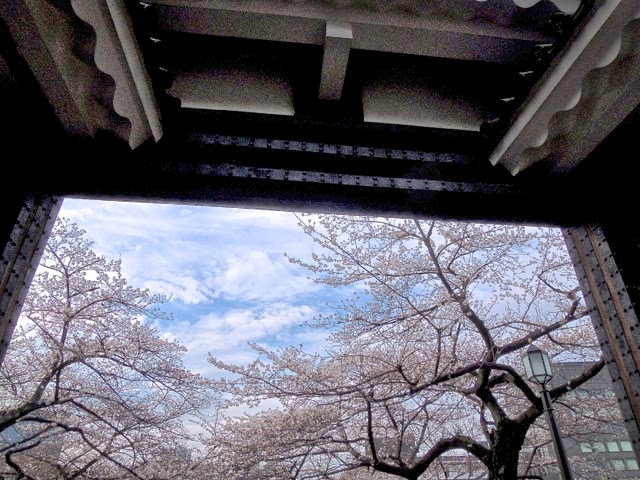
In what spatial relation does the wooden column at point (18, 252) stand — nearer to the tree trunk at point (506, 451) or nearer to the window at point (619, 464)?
the tree trunk at point (506, 451)

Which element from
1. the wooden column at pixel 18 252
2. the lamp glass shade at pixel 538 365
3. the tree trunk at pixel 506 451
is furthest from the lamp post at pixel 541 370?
the wooden column at pixel 18 252

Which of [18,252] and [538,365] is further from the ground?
[538,365]

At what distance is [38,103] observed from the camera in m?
2.57

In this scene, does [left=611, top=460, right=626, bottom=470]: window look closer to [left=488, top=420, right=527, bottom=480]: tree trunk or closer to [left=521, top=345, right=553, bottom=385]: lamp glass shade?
[left=488, top=420, right=527, bottom=480]: tree trunk

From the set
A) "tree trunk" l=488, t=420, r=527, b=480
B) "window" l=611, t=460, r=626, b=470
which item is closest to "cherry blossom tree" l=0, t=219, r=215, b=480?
"tree trunk" l=488, t=420, r=527, b=480

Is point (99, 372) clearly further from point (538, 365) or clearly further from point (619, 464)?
→ point (619, 464)

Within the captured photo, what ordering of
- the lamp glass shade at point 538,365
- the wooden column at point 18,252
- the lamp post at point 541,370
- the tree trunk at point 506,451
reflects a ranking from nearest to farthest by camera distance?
the wooden column at point 18,252, the lamp post at point 541,370, the lamp glass shade at point 538,365, the tree trunk at point 506,451

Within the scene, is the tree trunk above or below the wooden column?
below

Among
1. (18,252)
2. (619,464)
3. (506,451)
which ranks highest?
(619,464)

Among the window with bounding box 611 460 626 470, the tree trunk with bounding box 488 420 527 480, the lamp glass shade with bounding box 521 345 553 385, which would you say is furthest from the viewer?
the window with bounding box 611 460 626 470

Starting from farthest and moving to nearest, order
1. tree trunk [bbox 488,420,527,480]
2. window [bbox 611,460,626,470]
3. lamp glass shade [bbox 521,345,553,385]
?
window [bbox 611,460,626,470] → tree trunk [bbox 488,420,527,480] → lamp glass shade [bbox 521,345,553,385]

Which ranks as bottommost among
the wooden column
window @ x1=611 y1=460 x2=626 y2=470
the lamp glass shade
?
the wooden column

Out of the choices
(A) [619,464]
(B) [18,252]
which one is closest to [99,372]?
(B) [18,252]

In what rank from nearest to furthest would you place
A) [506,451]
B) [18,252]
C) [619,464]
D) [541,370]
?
[18,252]
[541,370]
[506,451]
[619,464]
